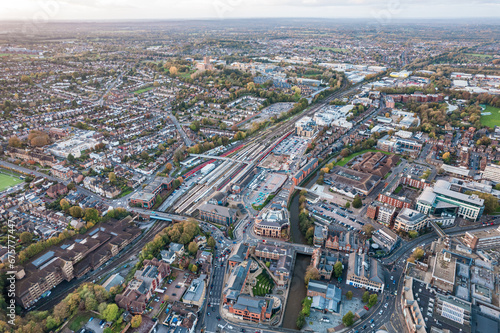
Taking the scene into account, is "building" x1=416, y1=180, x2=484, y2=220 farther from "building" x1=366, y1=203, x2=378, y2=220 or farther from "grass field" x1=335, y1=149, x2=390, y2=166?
"grass field" x1=335, y1=149, x2=390, y2=166

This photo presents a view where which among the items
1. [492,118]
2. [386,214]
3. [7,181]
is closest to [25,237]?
[7,181]

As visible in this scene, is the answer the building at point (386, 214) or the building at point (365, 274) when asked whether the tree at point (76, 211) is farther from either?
the building at point (386, 214)

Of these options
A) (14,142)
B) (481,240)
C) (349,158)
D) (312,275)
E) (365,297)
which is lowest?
(481,240)

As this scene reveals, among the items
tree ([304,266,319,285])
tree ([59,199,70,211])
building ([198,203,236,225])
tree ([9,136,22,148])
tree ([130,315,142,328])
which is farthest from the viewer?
tree ([9,136,22,148])

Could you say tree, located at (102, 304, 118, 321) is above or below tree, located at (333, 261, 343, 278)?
above

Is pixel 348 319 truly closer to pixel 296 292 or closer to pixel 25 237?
pixel 296 292

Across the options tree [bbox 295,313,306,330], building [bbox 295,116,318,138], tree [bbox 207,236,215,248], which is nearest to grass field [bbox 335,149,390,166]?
building [bbox 295,116,318,138]

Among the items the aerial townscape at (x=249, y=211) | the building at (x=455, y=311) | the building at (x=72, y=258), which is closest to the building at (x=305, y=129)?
the aerial townscape at (x=249, y=211)
